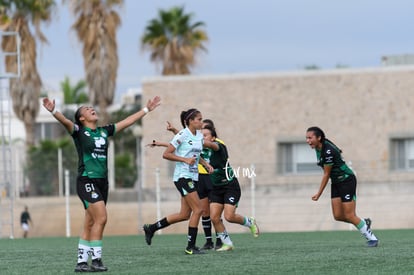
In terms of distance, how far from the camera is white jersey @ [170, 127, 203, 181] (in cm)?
1493

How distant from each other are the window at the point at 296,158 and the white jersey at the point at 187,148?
25736mm

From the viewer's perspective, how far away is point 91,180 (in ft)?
40.3

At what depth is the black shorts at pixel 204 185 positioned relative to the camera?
53.5 feet

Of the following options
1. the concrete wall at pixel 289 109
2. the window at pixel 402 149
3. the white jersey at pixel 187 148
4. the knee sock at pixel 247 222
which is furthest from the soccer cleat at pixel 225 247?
the window at pixel 402 149

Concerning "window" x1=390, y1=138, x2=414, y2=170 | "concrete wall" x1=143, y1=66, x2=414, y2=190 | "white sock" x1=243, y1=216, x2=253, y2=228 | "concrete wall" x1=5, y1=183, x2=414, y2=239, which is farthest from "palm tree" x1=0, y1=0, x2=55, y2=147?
"white sock" x1=243, y1=216, x2=253, y2=228

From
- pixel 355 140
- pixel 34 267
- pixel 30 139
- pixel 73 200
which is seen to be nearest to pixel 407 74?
pixel 355 140

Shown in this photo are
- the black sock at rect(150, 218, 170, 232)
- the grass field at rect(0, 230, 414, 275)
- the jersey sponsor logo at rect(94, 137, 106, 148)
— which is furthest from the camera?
the black sock at rect(150, 218, 170, 232)

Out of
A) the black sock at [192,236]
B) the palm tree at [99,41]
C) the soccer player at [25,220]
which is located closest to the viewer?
the black sock at [192,236]

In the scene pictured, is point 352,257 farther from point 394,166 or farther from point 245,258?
point 394,166

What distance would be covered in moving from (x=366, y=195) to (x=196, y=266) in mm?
24337

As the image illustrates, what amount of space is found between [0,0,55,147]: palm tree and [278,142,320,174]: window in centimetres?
1443

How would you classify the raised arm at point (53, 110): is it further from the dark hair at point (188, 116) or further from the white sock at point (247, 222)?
the white sock at point (247, 222)

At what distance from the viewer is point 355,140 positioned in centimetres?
4250

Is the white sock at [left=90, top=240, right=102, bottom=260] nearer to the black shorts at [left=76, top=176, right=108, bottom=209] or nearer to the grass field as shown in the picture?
the grass field
